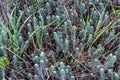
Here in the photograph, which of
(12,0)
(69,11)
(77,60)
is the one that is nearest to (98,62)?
(77,60)

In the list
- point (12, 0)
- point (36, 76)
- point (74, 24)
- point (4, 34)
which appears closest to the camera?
point (36, 76)

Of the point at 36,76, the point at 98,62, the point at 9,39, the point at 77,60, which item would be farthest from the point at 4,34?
the point at 98,62

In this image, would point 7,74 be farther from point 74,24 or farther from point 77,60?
point 74,24

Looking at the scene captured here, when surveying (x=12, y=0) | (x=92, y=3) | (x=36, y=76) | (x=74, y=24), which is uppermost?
(x=12, y=0)

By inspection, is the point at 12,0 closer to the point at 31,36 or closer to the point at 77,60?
the point at 31,36

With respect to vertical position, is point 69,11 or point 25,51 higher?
point 69,11

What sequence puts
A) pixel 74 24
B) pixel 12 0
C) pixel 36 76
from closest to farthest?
pixel 36 76
pixel 74 24
pixel 12 0

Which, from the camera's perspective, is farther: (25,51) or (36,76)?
(25,51)
